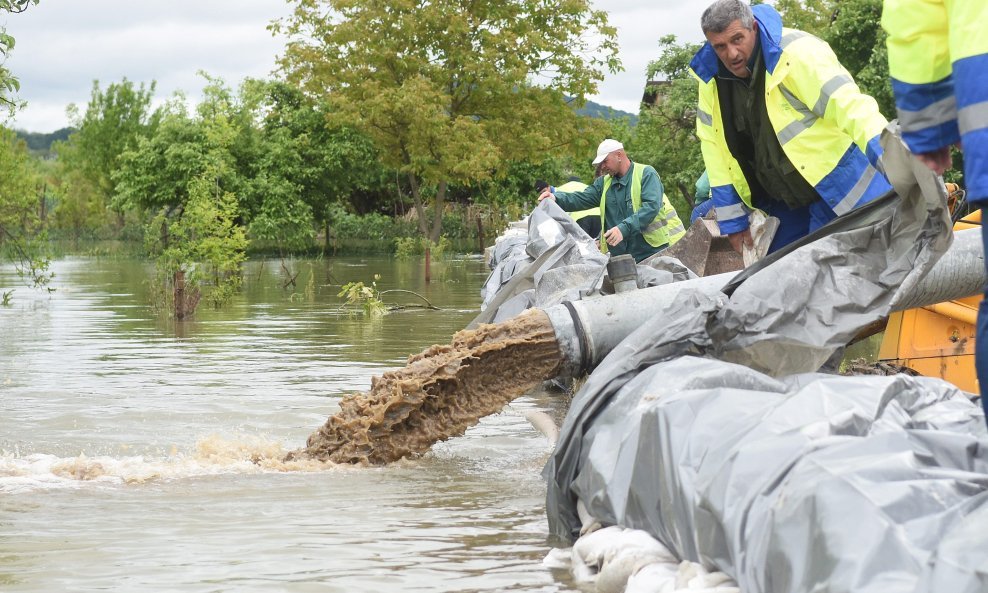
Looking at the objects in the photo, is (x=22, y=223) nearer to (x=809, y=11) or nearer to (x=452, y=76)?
(x=452, y=76)

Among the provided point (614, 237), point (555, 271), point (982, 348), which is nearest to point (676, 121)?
point (614, 237)

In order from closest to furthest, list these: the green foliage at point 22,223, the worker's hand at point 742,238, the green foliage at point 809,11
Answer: the worker's hand at point 742,238, the green foliage at point 22,223, the green foliage at point 809,11

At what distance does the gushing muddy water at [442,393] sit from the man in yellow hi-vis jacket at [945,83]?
2652 millimetres

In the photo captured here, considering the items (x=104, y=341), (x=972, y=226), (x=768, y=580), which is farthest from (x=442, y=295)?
(x=768, y=580)

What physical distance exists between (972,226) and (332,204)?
3572 cm

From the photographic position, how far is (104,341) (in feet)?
39.1

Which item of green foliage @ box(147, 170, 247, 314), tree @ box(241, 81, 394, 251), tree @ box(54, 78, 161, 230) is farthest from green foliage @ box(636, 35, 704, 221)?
tree @ box(54, 78, 161, 230)

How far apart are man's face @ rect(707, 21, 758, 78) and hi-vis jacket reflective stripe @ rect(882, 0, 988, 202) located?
8.36 feet

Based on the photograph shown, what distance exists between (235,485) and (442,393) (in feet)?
3.39

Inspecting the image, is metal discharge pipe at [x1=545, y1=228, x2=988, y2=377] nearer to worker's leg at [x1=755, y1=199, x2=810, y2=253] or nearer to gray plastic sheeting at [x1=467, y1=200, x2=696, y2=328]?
gray plastic sheeting at [x1=467, y1=200, x2=696, y2=328]

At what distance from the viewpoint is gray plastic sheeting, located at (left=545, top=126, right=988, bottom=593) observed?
2709 mm

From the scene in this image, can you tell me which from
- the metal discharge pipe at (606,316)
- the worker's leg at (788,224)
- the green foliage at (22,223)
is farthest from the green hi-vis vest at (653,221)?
the green foliage at (22,223)

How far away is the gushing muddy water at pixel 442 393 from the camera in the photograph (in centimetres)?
560

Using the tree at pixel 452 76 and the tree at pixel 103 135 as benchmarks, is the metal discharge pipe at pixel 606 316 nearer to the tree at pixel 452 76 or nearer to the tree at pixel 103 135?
the tree at pixel 452 76
